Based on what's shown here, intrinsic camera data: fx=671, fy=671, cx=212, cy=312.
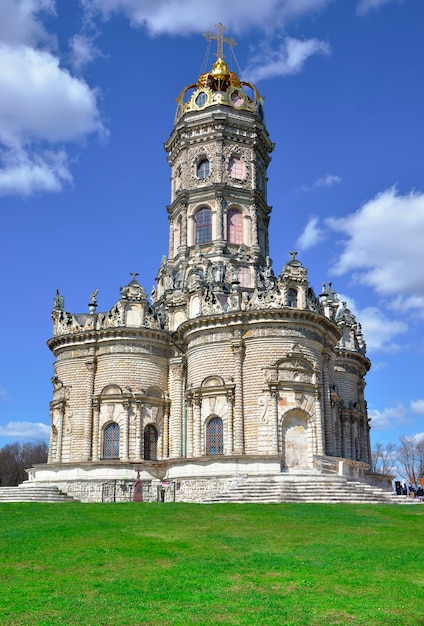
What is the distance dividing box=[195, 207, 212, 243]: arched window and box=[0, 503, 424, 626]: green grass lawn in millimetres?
28338

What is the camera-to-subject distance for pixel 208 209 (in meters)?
51.3

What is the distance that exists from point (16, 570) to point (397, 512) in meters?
17.7

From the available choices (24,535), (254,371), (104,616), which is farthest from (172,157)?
(104,616)

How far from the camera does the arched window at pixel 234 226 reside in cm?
5088

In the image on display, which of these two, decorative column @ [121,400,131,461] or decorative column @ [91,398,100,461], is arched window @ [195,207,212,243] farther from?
decorative column @ [91,398,100,461]

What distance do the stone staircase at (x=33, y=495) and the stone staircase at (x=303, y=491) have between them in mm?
11121

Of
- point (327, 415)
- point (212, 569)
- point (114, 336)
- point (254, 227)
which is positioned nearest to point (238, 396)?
point (327, 415)

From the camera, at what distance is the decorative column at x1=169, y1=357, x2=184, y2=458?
43750mm

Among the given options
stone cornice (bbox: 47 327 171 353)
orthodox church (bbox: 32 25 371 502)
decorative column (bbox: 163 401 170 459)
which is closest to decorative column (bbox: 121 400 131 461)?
orthodox church (bbox: 32 25 371 502)

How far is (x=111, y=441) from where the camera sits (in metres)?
43.6

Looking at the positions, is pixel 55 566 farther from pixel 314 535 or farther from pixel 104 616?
pixel 314 535

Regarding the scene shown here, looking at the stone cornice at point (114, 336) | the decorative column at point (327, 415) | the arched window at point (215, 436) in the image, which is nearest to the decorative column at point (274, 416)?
the arched window at point (215, 436)

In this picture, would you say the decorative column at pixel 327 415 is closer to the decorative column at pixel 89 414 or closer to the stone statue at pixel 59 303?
the decorative column at pixel 89 414

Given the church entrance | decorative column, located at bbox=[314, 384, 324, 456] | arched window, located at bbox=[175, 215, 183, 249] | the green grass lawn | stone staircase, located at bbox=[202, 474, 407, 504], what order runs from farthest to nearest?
arched window, located at bbox=[175, 215, 183, 249] < decorative column, located at bbox=[314, 384, 324, 456] < the church entrance < stone staircase, located at bbox=[202, 474, 407, 504] < the green grass lawn
